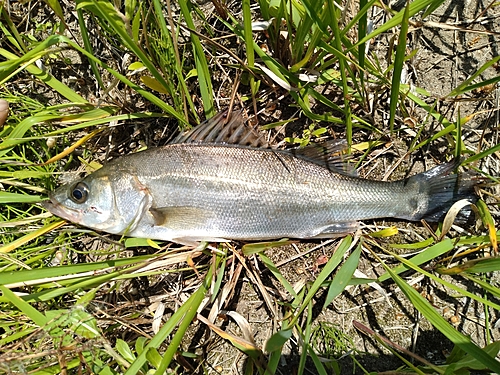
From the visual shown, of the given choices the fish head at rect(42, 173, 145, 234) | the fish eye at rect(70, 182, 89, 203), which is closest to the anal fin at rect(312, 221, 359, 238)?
the fish head at rect(42, 173, 145, 234)

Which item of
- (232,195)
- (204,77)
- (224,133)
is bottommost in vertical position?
(232,195)

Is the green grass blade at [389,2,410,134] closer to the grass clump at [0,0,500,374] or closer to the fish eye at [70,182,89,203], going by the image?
the grass clump at [0,0,500,374]

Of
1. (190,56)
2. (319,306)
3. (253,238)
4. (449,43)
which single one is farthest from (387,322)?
(190,56)

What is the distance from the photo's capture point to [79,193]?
3.15 metres

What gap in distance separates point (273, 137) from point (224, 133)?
48cm

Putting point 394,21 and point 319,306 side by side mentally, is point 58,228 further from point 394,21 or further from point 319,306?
point 394,21

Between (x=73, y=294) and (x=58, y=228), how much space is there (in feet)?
1.91

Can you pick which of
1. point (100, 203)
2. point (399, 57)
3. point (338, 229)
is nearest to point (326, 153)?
point (338, 229)

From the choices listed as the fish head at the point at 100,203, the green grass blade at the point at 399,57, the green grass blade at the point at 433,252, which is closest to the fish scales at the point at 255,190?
the fish head at the point at 100,203

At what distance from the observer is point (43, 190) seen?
11.0ft

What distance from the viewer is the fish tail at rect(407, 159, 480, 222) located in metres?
3.13

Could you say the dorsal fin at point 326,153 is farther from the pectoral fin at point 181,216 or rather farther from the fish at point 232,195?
the pectoral fin at point 181,216

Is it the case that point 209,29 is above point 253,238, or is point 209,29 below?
above

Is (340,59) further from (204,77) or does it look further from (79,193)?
(79,193)
